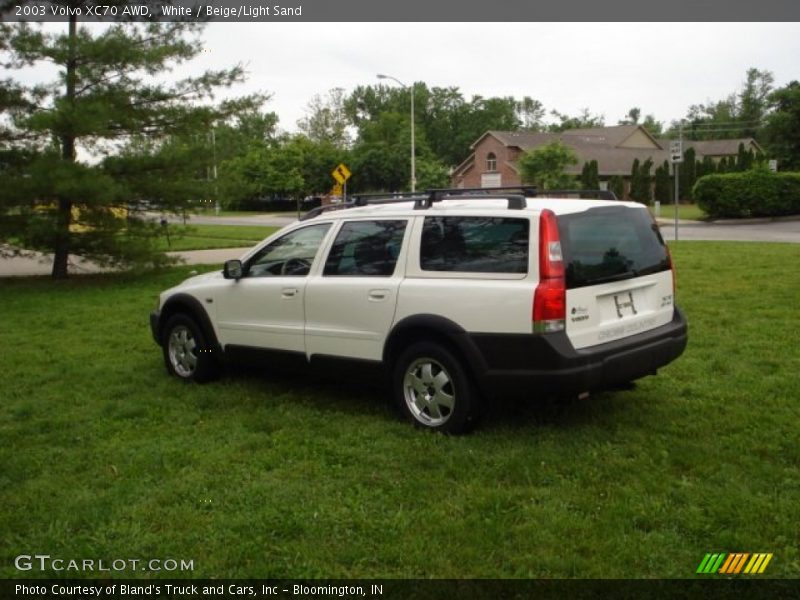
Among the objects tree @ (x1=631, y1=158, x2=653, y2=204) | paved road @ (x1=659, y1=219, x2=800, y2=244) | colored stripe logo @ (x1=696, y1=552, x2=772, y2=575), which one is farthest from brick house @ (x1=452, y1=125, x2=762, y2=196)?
colored stripe logo @ (x1=696, y1=552, x2=772, y2=575)

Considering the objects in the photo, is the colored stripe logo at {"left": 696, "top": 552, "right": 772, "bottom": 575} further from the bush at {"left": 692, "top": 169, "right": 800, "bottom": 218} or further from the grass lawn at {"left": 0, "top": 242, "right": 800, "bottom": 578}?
the bush at {"left": 692, "top": 169, "right": 800, "bottom": 218}

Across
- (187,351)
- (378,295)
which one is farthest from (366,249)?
(187,351)

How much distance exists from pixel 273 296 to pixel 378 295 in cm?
114

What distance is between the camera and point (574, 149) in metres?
64.0

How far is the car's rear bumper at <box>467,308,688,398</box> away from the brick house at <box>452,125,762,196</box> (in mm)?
56441

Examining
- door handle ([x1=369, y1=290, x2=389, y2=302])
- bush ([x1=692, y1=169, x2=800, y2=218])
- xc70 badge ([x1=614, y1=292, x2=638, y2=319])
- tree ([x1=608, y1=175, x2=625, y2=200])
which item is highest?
tree ([x1=608, y1=175, x2=625, y2=200])

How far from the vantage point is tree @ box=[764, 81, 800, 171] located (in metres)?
56.0

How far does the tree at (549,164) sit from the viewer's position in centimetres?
4859

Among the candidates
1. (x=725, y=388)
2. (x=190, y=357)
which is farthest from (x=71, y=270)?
(x=725, y=388)

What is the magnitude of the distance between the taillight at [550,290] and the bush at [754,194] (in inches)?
1409

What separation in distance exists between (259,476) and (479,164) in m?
65.3

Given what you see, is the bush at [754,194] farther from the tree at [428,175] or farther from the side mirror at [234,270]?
the side mirror at [234,270]

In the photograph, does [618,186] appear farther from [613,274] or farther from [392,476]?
[392,476]
